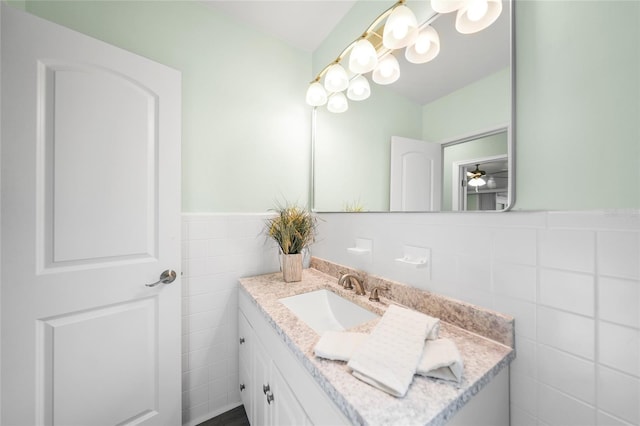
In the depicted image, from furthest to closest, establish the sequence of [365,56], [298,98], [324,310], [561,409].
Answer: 1. [298,98]
2. [324,310]
3. [365,56]
4. [561,409]

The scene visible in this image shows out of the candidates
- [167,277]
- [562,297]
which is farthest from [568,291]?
[167,277]

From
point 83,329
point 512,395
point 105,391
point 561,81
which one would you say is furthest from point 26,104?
point 512,395

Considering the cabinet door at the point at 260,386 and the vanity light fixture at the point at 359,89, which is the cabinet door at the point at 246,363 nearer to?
the cabinet door at the point at 260,386

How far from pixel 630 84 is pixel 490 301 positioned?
0.64m

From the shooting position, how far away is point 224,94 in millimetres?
1378

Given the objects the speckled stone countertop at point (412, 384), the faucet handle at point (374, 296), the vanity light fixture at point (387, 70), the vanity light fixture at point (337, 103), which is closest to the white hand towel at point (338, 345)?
the speckled stone countertop at point (412, 384)

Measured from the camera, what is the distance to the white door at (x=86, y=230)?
33.5 inches

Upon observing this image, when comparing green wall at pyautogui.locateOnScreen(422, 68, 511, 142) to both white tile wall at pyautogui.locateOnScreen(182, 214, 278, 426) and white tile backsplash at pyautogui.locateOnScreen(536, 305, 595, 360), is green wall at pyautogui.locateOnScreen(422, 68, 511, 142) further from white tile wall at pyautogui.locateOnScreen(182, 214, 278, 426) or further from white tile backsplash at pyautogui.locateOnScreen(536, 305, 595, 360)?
white tile wall at pyautogui.locateOnScreen(182, 214, 278, 426)

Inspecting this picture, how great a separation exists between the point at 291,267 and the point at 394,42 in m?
1.19

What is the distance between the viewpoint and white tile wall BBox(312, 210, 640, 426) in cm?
53

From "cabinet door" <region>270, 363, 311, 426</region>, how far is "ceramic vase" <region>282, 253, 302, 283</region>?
0.48 meters

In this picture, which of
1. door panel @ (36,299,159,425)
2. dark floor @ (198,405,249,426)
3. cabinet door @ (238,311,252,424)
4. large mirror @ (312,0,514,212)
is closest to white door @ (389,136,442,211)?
large mirror @ (312,0,514,212)

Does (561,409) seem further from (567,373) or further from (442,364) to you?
(442,364)

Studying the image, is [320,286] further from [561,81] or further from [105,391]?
[561,81]
